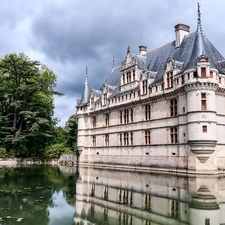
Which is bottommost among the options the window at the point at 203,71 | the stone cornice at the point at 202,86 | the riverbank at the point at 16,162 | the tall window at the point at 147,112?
the riverbank at the point at 16,162

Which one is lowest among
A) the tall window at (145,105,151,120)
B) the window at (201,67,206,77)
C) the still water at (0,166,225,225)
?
the still water at (0,166,225,225)

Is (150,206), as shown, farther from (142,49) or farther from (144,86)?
(142,49)

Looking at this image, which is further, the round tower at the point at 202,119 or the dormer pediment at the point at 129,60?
the dormer pediment at the point at 129,60

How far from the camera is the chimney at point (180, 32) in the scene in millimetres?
30266

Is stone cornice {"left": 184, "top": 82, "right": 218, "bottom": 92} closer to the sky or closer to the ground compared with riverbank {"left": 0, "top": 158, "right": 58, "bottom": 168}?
closer to the sky

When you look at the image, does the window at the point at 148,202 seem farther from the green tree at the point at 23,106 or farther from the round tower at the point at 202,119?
the green tree at the point at 23,106

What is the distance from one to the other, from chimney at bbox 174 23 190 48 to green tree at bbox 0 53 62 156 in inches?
768

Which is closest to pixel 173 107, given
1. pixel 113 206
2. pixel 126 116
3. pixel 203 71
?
pixel 203 71

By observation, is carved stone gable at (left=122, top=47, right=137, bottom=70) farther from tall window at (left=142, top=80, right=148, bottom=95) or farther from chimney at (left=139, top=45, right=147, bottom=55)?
chimney at (left=139, top=45, right=147, bottom=55)

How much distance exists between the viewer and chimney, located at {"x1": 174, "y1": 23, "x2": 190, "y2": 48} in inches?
1192

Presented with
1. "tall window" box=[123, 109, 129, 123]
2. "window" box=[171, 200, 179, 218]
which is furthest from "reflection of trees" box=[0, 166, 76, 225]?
"tall window" box=[123, 109, 129, 123]

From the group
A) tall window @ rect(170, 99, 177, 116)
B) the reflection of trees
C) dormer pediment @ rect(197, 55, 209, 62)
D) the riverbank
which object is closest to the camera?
the reflection of trees

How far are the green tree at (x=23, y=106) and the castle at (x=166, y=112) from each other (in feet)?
24.7

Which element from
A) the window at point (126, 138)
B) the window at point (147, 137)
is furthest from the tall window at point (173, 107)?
the window at point (126, 138)
